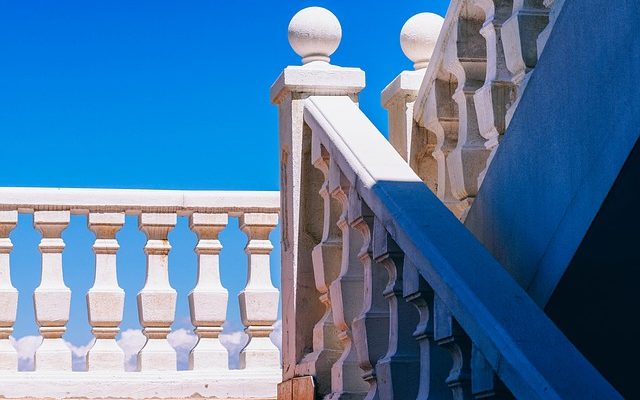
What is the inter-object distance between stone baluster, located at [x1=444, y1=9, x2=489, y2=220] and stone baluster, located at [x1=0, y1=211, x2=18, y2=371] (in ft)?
8.18

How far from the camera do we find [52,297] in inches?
239

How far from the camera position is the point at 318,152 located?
4234mm

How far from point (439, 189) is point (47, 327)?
2256 mm

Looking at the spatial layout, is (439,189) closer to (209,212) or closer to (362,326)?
(362,326)

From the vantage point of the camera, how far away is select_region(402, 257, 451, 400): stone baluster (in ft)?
10.4

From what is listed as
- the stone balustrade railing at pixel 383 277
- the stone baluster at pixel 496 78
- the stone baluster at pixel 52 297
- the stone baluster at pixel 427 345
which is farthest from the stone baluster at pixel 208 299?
the stone baluster at pixel 427 345

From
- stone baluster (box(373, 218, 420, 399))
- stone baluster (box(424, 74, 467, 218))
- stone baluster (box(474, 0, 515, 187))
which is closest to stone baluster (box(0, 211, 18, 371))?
stone baluster (box(424, 74, 467, 218))

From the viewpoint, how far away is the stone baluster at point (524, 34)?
372cm

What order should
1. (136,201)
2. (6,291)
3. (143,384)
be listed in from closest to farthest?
(143,384) < (6,291) < (136,201)

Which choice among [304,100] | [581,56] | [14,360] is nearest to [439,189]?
[304,100]

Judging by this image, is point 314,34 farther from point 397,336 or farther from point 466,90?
point 397,336

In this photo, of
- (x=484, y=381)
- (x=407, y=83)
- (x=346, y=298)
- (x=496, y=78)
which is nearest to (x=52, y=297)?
(x=407, y=83)

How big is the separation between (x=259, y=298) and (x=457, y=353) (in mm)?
3280

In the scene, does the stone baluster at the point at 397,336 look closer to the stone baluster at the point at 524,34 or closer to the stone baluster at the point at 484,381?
the stone baluster at the point at 484,381
